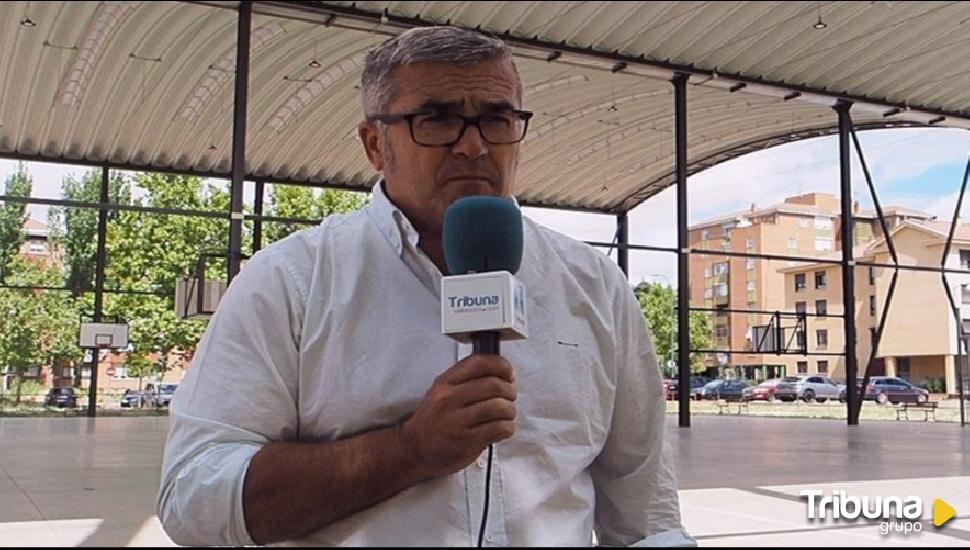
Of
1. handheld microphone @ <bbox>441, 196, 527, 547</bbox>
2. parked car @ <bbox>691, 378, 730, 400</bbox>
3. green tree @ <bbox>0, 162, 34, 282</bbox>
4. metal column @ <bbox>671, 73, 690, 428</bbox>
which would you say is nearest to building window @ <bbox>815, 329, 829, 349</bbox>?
parked car @ <bbox>691, 378, 730, 400</bbox>

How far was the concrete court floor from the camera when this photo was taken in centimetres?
516

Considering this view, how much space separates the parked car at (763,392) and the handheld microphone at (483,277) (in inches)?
1466

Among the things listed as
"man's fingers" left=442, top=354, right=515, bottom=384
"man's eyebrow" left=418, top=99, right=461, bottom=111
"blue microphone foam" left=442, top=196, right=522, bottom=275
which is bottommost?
"man's fingers" left=442, top=354, right=515, bottom=384

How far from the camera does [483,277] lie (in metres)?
1.29

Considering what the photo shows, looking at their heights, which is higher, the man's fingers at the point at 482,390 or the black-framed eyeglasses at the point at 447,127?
the black-framed eyeglasses at the point at 447,127

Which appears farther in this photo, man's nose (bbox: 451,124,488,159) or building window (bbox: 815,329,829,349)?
building window (bbox: 815,329,829,349)

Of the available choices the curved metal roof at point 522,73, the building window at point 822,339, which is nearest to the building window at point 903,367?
the building window at point 822,339

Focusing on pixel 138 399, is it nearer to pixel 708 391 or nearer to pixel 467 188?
pixel 708 391

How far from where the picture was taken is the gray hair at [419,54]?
165 centimetres

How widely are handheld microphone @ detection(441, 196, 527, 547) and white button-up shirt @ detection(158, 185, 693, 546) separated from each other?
0.37 ft

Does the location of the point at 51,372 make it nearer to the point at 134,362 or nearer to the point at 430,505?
the point at 134,362

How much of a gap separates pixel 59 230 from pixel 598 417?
29763mm

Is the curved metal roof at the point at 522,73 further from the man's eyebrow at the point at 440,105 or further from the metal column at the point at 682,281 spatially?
the man's eyebrow at the point at 440,105

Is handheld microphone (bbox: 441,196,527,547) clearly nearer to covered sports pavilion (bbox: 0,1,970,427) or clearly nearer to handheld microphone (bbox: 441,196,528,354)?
handheld microphone (bbox: 441,196,528,354)
